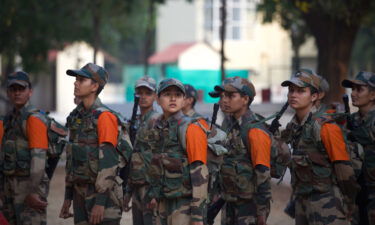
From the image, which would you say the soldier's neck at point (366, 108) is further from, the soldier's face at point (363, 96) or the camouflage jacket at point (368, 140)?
the camouflage jacket at point (368, 140)

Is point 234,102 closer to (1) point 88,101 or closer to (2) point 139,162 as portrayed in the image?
(2) point 139,162

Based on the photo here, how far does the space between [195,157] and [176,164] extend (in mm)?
211

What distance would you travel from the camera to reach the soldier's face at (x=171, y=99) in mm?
6852

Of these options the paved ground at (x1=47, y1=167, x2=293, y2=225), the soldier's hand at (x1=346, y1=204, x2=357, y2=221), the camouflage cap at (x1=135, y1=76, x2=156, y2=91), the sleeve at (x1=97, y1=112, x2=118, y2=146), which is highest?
the camouflage cap at (x1=135, y1=76, x2=156, y2=91)

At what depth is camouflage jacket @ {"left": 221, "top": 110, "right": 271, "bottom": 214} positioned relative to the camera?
7.83 m

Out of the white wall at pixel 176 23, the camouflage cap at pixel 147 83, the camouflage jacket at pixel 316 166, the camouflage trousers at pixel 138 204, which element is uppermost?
the white wall at pixel 176 23

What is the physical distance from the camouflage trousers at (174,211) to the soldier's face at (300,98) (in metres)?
1.63

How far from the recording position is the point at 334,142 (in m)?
7.49

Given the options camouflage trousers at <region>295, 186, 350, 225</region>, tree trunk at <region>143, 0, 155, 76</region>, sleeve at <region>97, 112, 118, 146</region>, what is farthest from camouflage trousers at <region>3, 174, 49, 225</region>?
tree trunk at <region>143, 0, 155, 76</region>

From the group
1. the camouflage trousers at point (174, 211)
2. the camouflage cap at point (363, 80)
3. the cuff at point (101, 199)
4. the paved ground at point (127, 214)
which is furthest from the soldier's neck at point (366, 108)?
the paved ground at point (127, 214)

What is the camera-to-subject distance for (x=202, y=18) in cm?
6128

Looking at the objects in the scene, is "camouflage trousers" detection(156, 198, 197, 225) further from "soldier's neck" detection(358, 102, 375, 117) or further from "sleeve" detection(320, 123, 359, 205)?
"soldier's neck" detection(358, 102, 375, 117)

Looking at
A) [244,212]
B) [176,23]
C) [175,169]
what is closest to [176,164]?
[175,169]

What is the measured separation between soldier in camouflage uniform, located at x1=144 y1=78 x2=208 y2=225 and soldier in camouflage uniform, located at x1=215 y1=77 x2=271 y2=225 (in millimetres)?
1096
